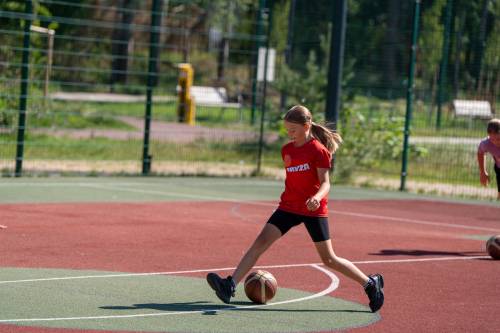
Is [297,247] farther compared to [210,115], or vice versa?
[210,115]

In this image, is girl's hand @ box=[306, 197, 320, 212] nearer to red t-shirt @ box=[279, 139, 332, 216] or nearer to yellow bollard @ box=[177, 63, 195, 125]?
red t-shirt @ box=[279, 139, 332, 216]

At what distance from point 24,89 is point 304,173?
12.3 metres

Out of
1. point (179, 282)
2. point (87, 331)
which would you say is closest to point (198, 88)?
point (179, 282)

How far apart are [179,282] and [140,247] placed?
2.32 m

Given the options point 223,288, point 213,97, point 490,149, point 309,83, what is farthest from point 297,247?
point 213,97

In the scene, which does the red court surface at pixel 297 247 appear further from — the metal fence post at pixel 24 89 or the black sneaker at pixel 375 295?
the metal fence post at pixel 24 89

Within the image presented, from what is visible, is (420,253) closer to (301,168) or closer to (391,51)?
(301,168)

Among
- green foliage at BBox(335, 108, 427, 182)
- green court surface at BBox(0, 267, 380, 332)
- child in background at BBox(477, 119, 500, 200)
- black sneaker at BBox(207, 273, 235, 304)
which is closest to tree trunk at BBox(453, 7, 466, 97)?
green foliage at BBox(335, 108, 427, 182)

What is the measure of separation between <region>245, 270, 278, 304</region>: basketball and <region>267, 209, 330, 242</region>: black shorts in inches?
17.8

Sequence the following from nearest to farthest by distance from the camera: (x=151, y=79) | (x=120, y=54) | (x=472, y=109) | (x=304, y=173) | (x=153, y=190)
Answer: (x=304, y=173) → (x=153, y=190) → (x=472, y=109) → (x=151, y=79) → (x=120, y=54)

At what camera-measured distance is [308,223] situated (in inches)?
368

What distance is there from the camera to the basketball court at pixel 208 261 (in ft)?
28.4

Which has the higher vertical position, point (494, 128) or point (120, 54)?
point (120, 54)

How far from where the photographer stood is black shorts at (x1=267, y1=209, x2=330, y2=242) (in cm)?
934
